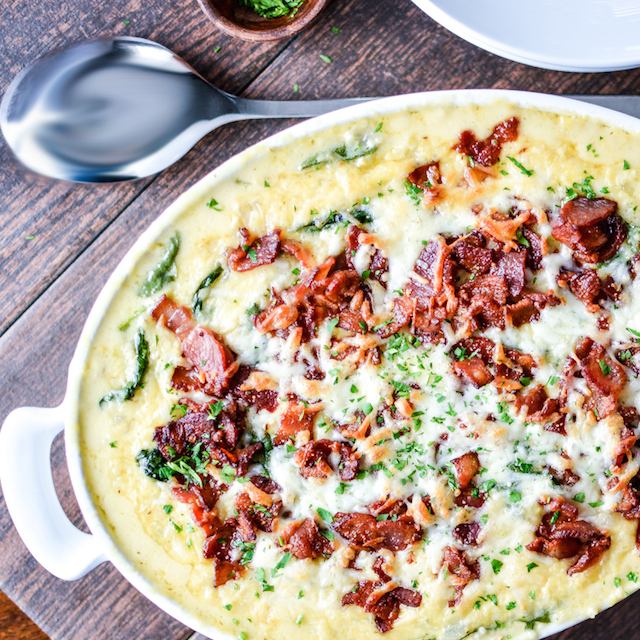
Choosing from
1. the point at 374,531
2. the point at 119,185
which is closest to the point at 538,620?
the point at 374,531

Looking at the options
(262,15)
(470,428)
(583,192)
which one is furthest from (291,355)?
(262,15)

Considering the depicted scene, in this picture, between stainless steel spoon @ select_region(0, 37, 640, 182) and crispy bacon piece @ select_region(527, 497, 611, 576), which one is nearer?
crispy bacon piece @ select_region(527, 497, 611, 576)

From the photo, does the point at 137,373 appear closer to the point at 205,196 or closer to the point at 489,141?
the point at 205,196

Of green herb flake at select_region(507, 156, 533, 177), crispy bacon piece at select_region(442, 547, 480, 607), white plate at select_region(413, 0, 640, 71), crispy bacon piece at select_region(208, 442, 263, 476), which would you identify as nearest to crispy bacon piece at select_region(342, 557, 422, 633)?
crispy bacon piece at select_region(442, 547, 480, 607)

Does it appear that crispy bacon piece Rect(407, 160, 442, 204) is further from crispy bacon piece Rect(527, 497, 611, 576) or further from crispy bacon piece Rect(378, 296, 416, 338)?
crispy bacon piece Rect(527, 497, 611, 576)

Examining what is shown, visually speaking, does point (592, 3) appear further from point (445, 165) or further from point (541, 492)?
point (541, 492)
